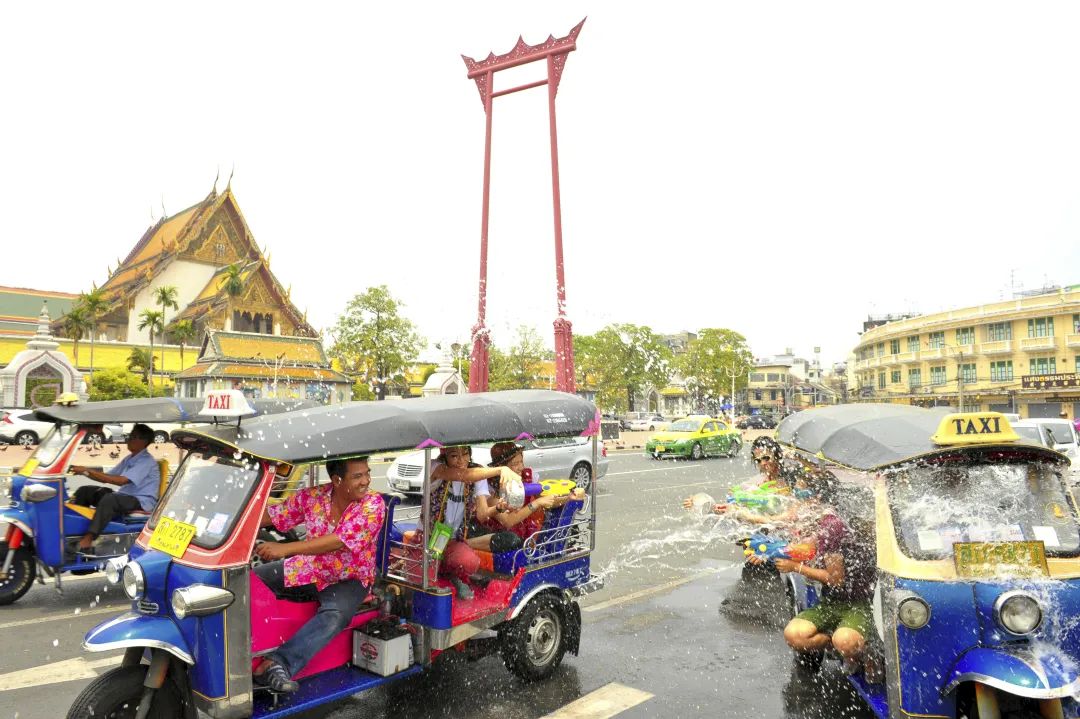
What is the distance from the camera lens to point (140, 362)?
44781 millimetres

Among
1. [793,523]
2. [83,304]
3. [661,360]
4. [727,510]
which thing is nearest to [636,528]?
[727,510]

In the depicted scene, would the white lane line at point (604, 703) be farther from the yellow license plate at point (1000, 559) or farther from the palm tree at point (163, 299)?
the palm tree at point (163, 299)

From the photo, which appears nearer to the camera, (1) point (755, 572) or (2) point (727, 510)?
(2) point (727, 510)

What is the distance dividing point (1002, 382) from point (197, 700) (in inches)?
2500

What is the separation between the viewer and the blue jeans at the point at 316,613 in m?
3.96

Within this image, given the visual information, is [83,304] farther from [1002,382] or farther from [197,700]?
[1002,382]

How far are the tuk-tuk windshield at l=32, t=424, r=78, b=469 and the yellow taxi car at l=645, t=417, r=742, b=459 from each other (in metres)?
19.4

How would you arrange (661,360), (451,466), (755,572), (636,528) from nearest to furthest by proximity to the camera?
(451,466) → (755,572) → (636,528) → (661,360)

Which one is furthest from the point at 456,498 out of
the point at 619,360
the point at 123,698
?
the point at 619,360

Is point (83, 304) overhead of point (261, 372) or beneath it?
overhead

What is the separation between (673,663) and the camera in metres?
5.54

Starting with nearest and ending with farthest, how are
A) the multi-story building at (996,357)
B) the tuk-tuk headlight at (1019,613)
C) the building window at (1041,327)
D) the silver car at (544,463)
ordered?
1. the tuk-tuk headlight at (1019,613)
2. the silver car at (544,463)
3. the multi-story building at (996,357)
4. the building window at (1041,327)

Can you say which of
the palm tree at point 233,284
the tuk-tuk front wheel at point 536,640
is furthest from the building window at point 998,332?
the tuk-tuk front wheel at point 536,640

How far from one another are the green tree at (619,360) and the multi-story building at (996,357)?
21224 millimetres
